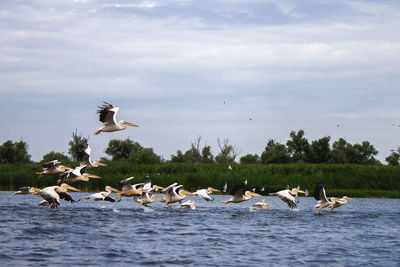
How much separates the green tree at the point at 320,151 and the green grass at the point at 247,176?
1059 inches

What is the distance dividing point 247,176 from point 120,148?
39.6 m

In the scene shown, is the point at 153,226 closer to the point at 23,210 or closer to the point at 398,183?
the point at 23,210

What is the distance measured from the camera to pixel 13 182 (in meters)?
34.8

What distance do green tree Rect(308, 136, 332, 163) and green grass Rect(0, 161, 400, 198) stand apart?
26.9 meters

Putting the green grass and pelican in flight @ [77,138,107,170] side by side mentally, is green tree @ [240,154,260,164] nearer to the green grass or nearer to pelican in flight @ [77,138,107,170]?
the green grass

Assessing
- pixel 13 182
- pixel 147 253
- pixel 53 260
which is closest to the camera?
→ pixel 53 260

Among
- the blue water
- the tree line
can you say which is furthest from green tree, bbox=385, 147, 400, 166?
the blue water

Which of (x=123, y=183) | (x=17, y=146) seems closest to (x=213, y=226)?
(x=123, y=183)

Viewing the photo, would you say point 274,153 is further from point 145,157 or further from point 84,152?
point 84,152

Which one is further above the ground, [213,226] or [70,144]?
[70,144]

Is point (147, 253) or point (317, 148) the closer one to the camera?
point (147, 253)

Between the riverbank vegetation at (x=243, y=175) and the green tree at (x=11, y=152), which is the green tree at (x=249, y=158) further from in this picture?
the riverbank vegetation at (x=243, y=175)

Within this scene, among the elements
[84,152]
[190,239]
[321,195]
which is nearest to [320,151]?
[321,195]

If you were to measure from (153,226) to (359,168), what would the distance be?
2607 centimetres
